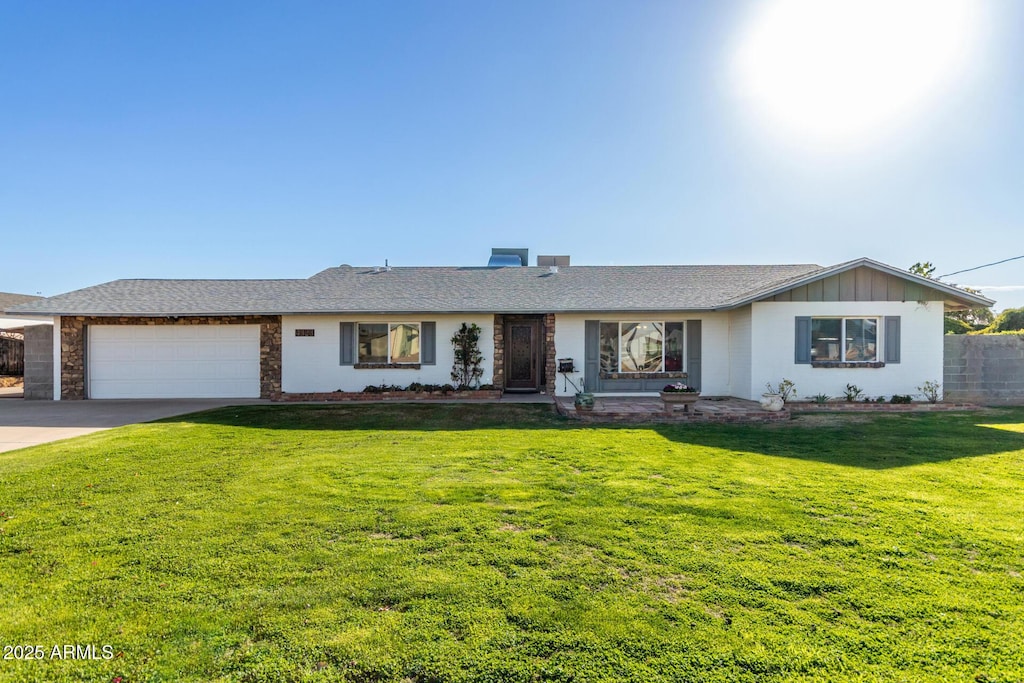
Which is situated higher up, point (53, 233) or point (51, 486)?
point (53, 233)

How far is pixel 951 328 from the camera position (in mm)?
21594

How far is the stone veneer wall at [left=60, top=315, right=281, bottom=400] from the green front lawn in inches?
267

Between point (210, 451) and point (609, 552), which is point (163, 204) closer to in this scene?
point (210, 451)

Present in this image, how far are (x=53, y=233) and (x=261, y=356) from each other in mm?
11349

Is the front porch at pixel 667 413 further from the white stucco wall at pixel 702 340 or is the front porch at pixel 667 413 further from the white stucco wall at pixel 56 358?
the white stucco wall at pixel 56 358

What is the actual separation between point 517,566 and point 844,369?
11.9 meters

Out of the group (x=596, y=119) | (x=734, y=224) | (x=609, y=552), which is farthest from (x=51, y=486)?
(x=734, y=224)

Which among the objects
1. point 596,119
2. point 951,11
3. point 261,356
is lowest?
point 261,356

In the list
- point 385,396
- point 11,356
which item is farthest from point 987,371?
point 11,356

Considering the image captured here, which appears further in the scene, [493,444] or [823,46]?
[823,46]

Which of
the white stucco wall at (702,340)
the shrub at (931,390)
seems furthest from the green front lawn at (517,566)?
the white stucco wall at (702,340)

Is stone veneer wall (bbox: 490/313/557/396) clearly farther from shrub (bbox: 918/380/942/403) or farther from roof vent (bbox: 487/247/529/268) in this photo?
shrub (bbox: 918/380/942/403)

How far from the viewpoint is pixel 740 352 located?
1233 centimetres

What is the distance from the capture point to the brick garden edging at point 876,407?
34.6 ft
